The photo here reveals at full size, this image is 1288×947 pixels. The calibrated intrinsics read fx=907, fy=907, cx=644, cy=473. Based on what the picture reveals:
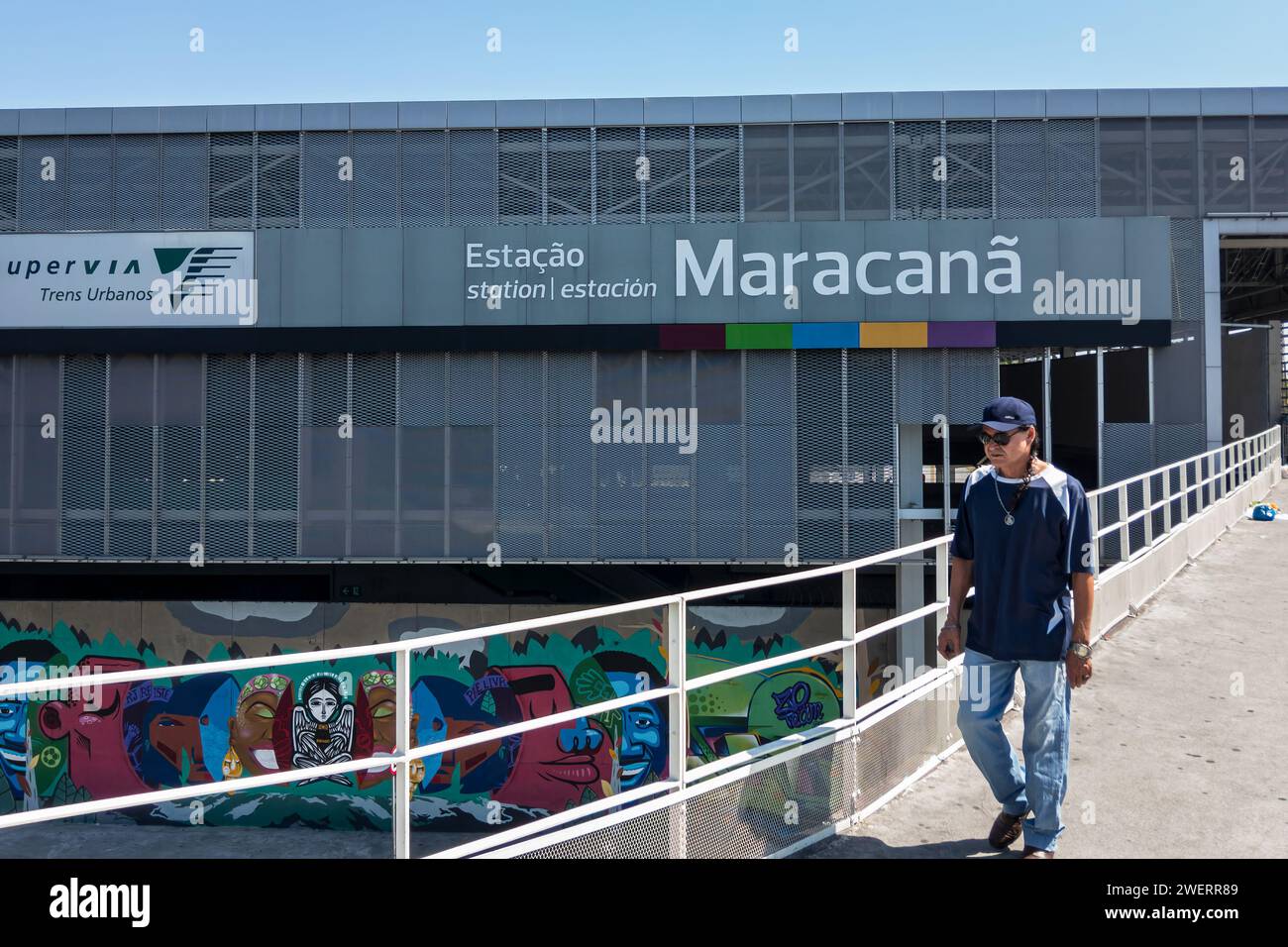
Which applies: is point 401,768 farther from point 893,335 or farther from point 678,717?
point 893,335

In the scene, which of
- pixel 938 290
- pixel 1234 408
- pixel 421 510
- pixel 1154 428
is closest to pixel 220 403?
pixel 421 510

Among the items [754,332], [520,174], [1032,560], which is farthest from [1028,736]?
[520,174]

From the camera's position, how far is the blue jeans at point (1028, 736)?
3928 mm

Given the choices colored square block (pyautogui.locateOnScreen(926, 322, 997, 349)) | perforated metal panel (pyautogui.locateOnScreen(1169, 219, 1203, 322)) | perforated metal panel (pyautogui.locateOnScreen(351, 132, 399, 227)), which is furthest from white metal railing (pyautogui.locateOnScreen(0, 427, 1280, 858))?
perforated metal panel (pyautogui.locateOnScreen(1169, 219, 1203, 322))

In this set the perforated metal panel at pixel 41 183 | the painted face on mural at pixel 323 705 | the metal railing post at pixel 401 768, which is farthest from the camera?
the perforated metal panel at pixel 41 183

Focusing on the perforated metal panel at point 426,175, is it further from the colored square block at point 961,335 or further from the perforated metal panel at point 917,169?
the colored square block at point 961,335

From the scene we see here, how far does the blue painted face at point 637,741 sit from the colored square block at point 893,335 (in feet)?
25.8

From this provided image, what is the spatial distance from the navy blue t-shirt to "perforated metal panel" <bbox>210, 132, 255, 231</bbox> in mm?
17781

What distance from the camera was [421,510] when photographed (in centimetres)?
1764

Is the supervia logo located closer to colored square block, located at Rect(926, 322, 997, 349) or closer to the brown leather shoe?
colored square block, located at Rect(926, 322, 997, 349)

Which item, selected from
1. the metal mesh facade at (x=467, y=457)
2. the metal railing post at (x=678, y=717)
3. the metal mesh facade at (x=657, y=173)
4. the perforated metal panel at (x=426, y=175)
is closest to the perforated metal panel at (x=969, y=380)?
the metal mesh facade at (x=467, y=457)

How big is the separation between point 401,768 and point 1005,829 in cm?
274
